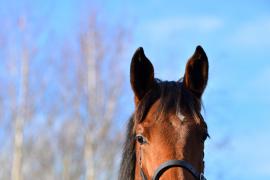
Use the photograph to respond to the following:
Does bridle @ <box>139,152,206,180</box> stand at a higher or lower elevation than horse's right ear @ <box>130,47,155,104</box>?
lower

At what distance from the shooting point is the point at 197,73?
4.13m

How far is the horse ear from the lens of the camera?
4102 millimetres

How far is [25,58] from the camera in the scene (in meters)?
19.7

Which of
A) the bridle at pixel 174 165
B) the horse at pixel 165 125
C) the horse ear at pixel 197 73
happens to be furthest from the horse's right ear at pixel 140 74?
the bridle at pixel 174 165

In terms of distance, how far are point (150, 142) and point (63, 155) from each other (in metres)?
19.6

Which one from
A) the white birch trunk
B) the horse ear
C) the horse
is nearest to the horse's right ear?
the horse

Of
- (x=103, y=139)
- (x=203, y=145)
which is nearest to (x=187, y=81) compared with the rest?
(x=203, y=145)

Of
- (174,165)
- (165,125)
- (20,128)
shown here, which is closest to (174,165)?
(174,165)

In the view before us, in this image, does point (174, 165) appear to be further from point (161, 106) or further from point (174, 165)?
point (161, 106)

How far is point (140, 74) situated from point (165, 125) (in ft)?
1.66

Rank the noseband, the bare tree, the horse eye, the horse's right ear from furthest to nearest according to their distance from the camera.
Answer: the bare tree < the horse's right ear < the horse eye < the noseband

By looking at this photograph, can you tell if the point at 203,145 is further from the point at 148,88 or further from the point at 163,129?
the point at 148,88

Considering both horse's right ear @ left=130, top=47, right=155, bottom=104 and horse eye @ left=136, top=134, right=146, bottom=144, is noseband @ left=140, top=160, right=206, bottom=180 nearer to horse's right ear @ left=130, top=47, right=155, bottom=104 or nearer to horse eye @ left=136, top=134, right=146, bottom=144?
horse eye @ left=136, top=134, right=146, bottom=144

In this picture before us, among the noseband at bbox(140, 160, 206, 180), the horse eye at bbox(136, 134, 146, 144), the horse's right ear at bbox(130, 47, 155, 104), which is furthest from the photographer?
the horse's right ear at bbox(130, 47, 155, 104)
